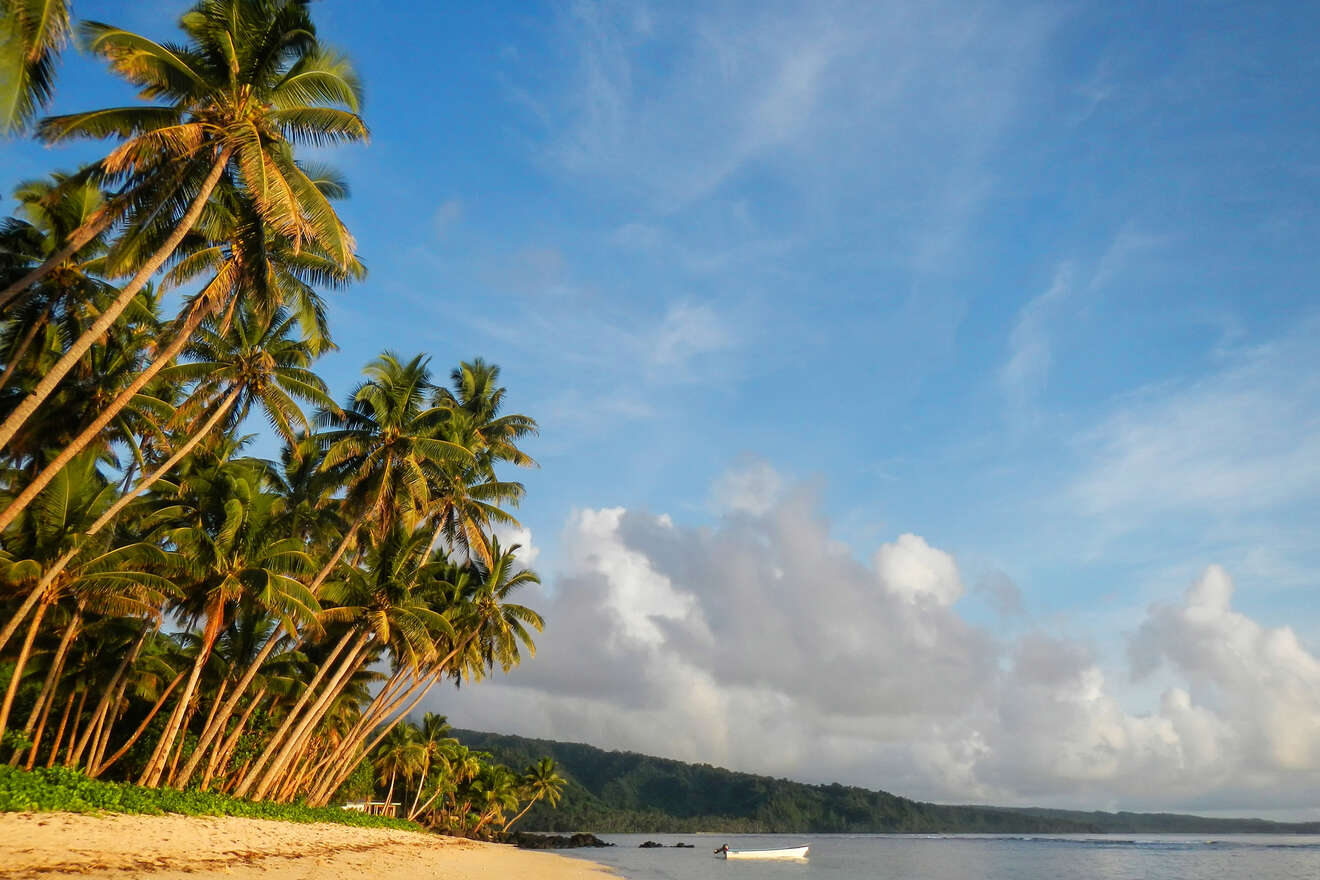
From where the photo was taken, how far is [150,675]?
87.6ft

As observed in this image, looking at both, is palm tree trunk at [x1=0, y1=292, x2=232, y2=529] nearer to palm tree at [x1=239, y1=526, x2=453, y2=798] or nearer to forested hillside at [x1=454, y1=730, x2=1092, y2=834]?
palm tree at [x1=239, y1=526, x2=453, y2=798]

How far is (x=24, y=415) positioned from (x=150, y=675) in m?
18.2

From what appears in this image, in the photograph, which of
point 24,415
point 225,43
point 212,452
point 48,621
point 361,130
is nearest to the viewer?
point 24,415

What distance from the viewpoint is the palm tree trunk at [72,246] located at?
12891 millimetres

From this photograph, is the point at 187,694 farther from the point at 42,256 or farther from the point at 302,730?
the point at 42,256

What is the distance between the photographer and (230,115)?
14.7 meters

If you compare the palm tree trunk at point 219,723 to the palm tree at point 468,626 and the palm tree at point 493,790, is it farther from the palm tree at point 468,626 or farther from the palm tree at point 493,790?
the palm tree at point 493,790

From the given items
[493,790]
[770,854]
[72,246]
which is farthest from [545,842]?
[72,246]

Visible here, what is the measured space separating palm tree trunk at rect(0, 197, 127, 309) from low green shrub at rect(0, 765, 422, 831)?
29.3 feet

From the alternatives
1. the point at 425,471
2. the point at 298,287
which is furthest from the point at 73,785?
the point at 425,471

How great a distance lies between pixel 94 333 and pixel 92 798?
415 inches

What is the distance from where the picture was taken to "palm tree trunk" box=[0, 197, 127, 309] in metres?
12.9

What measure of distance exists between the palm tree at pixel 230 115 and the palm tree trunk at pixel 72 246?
0.54 m

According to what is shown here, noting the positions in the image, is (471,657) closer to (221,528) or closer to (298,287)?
(221,528)
